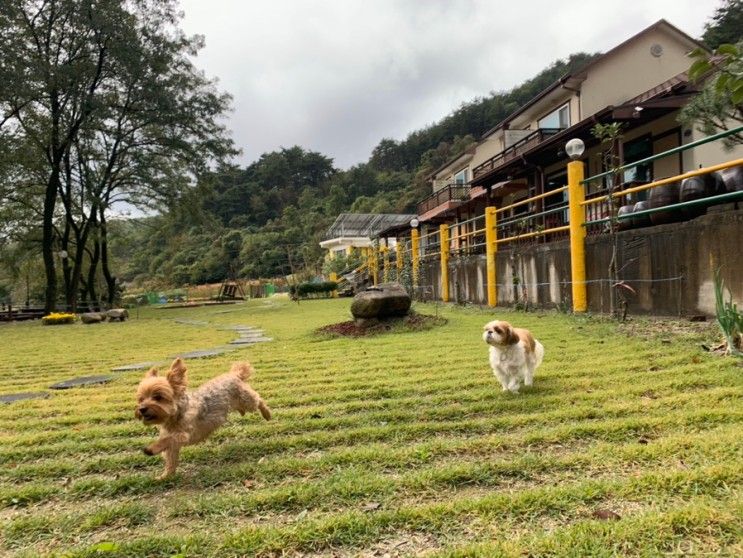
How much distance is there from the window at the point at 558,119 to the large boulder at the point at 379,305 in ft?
42.0

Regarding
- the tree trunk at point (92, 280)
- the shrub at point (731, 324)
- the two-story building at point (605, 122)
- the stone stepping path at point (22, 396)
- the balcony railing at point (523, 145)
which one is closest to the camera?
the shrub at point (731, 324)

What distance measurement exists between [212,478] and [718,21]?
89.1 feet

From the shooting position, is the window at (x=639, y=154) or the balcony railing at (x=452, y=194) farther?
the balcony railing at (x=452, y=194)

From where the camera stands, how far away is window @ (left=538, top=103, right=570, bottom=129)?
1777 centimetres

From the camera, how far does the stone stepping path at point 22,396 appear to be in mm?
4473

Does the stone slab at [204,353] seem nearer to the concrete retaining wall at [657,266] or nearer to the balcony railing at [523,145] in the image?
A: the concrete retaining wall at [657,266]

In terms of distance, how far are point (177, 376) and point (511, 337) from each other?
7.96ft

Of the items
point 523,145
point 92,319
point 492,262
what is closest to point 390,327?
point 492,262

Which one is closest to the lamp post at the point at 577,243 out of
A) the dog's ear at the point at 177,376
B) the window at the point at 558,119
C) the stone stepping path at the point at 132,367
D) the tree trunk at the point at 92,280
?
the stone stepping path at the point at 132,367

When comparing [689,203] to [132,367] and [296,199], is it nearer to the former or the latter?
[132,367]

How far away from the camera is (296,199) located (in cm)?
7056

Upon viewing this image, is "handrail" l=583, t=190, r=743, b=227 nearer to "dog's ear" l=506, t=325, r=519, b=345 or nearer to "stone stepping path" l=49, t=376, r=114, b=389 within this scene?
"dog's ear" l=506, t=325, r=519, b=345

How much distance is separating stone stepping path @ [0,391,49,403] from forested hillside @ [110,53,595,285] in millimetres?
33554

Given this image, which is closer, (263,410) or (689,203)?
(263,410)
